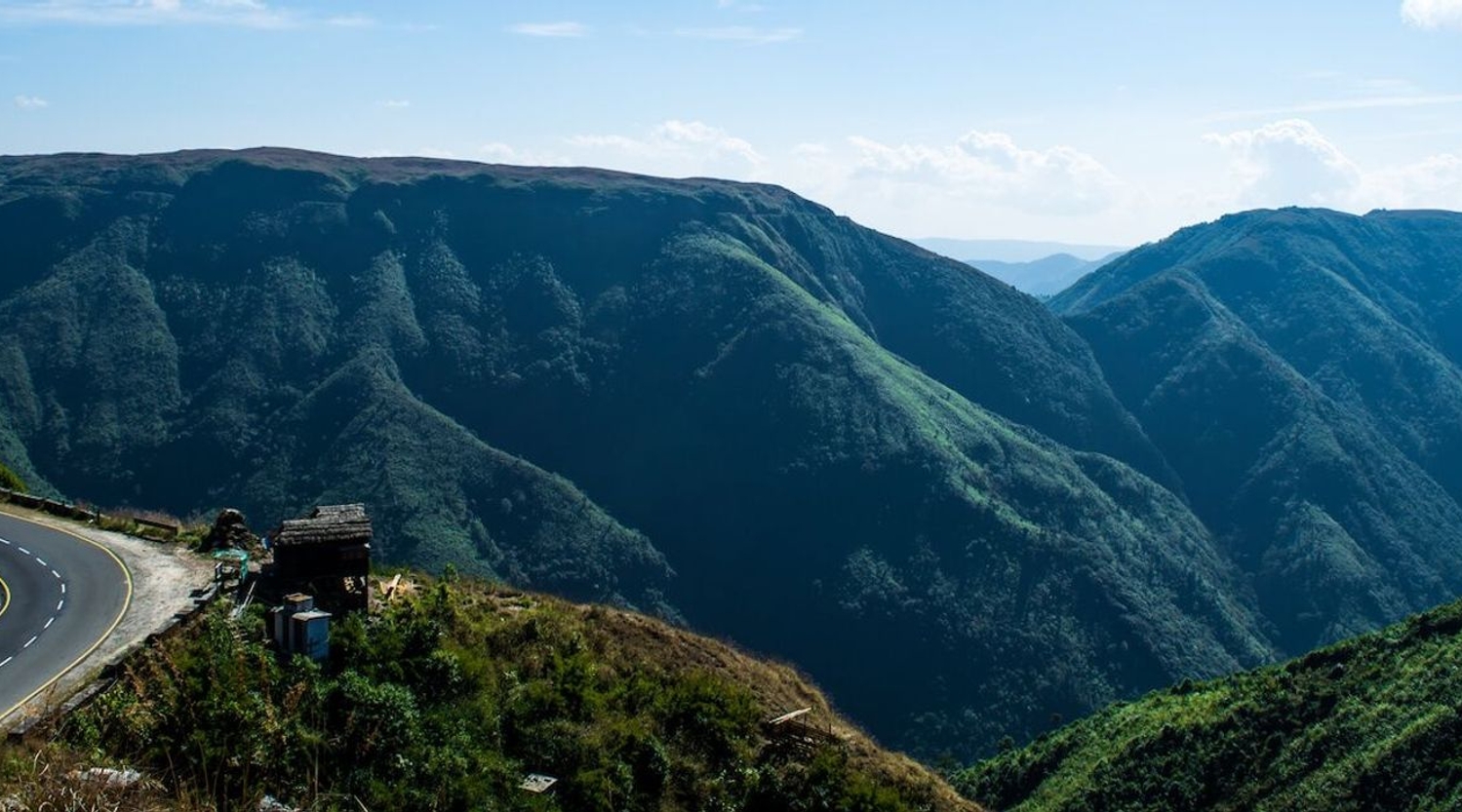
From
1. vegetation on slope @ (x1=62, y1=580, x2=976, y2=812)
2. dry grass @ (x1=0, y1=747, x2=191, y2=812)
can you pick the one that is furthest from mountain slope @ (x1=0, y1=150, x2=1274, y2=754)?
dry grass @ (x1=0, y1=747, x2=191, y2=812)

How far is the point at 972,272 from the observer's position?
6998 inches

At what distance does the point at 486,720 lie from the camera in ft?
64.7

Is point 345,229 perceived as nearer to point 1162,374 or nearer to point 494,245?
point 494,245

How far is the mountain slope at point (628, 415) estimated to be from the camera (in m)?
105

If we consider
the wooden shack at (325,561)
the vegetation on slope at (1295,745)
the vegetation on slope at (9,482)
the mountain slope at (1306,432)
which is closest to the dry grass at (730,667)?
the wooden shack at (325,561)

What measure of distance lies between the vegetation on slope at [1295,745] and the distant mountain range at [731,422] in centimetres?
3453

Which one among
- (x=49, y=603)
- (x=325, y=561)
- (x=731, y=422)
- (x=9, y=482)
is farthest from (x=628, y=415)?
(x=325, y=561)

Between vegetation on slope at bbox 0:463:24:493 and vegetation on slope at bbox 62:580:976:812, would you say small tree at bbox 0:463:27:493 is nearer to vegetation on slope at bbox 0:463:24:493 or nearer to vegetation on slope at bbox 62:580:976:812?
vegetation on slope at bbox 0:463:24:493

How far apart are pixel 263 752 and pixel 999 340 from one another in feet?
509

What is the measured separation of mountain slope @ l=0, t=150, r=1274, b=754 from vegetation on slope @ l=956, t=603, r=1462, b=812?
34997 millimetres

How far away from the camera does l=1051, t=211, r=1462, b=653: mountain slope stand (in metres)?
130

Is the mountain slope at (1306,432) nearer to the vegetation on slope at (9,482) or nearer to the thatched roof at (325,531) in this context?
the vegetation on slope at (9,482)

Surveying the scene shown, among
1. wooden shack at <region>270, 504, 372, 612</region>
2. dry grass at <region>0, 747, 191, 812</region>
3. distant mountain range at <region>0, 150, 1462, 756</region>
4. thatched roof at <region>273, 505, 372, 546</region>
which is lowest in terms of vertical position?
distant mountain range at <region>0, 150, 1462, 756</region>

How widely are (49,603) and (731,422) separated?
348ft
